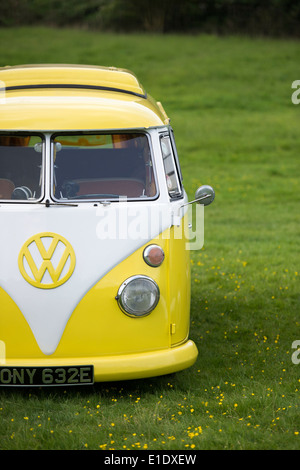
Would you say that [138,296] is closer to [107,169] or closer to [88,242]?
[88,242]

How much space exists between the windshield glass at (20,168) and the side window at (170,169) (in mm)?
977

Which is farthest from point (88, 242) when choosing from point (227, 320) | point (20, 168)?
point (227, 320)

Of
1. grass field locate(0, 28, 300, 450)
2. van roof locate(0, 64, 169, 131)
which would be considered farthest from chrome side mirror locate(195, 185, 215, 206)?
grass field locate(0, 28, 300, 450)

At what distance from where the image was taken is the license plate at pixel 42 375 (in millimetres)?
4727

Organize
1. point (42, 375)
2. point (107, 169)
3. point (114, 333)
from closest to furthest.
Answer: point (42, 375) → point (114, 333) → point (107, 169)

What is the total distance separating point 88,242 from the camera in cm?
489

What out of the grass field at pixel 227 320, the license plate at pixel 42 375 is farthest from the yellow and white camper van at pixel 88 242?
the grass field at pixel 227 320

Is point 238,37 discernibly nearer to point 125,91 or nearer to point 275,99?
point 275,99

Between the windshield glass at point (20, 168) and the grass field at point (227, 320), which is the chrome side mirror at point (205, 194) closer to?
the windshield glass at point (20, 168)

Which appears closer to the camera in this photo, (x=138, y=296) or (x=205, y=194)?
(x=138, y=296)

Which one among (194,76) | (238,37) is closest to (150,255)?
(194,76)

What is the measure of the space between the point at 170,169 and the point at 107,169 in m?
0.52

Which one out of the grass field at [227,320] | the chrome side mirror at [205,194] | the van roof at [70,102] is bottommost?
the grass field at [227,320]

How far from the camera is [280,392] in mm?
5301
